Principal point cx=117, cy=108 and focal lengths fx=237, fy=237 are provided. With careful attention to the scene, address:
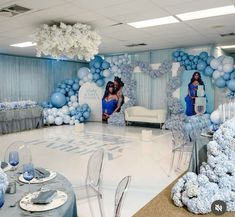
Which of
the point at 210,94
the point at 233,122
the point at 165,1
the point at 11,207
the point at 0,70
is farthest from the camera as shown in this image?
the point at 0,70

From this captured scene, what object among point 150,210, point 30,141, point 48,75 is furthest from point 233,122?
point 48,75

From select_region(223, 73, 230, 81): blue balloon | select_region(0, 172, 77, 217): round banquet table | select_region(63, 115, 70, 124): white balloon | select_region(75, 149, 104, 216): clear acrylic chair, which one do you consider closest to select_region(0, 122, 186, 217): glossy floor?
select_region(75, 149, 104, 216): clear acrylic chair

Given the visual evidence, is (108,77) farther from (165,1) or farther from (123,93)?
(165,1)

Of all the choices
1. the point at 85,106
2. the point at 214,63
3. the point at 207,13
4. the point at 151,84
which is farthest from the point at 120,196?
the point at 85,106

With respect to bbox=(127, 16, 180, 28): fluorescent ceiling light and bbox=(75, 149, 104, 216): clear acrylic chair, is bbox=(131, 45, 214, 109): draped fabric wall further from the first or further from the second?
bbox=(75, 149, 104, 216): clear acrylic chair

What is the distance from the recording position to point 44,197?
1521 mm

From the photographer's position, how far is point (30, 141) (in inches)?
259

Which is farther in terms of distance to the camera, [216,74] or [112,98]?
[112,98]

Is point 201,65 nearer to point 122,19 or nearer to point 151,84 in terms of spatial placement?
point 151,84

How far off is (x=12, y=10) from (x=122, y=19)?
202 centimetres

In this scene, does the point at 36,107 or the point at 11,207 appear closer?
the point at 11,207

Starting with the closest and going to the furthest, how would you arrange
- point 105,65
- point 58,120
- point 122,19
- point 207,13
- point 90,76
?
point 207,13
point 122,19
point 58,120
point 105,65
point 90,76

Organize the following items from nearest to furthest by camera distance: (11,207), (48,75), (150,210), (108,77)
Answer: (11,207), (150,210), (108,77), (48,75)

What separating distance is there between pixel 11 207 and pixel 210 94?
7582 mm
